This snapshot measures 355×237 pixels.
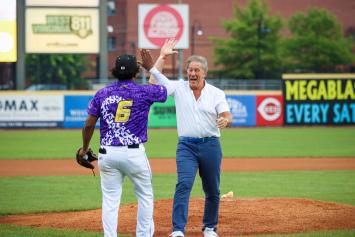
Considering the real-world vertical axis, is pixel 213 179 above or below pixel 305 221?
above

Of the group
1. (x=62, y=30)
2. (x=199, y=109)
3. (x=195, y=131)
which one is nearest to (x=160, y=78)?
(x=199, y=109)

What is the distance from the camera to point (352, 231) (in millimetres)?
9266

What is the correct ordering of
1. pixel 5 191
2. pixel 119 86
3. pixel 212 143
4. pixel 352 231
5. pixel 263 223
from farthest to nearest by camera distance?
1. pixel 5 191
2. pixel 263 223
3. pixel 352 231
4. pixel 212 143
5. pixel 119 86

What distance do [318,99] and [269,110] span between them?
2215mm

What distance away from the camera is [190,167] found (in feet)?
27.9

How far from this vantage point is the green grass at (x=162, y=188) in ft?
41.4

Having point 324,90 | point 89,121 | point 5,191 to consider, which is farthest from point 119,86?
point 324,90

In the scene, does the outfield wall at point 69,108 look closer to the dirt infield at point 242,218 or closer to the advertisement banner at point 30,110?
the advertisement banner at point 30,110

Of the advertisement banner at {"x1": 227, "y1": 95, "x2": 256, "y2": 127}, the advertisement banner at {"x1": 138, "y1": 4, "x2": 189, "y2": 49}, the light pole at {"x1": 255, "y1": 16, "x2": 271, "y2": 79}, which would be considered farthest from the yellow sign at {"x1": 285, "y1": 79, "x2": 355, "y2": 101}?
the light pole at {"x1": 255, "y1": 16, "x2": 271, "y2": 79}

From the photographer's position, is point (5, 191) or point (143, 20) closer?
point (5, 191)

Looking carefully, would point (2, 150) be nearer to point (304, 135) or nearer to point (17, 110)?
point (17, 110)

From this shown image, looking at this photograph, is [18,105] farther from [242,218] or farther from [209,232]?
[209,232]

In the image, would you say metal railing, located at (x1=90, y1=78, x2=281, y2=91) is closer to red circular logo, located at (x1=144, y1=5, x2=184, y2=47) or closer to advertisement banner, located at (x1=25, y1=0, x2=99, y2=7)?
red circular logo, located at (x1=144, y1=5, x2=184, y2=47)

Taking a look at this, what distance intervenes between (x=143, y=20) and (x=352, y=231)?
2846 centimetres
